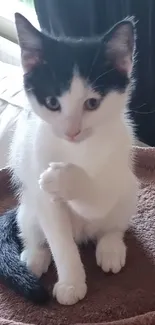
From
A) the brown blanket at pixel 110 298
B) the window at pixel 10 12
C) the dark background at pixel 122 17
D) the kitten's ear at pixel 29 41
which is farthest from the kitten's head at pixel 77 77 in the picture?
the window at pixel 10 12

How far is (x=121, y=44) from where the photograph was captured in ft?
3.62

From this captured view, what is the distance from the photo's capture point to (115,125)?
1.18m

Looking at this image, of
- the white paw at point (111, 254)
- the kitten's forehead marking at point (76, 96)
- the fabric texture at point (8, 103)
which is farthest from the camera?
the fabric texture at point (8, 103)

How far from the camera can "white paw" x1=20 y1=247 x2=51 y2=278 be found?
128cm

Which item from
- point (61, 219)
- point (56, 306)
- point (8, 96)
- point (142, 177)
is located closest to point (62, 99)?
point (61, 219)

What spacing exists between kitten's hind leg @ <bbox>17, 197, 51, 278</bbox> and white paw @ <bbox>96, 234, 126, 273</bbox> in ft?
0.39

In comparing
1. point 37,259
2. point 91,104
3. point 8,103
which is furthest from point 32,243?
point 8,103

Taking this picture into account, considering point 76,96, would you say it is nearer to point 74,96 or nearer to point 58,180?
point 74,96

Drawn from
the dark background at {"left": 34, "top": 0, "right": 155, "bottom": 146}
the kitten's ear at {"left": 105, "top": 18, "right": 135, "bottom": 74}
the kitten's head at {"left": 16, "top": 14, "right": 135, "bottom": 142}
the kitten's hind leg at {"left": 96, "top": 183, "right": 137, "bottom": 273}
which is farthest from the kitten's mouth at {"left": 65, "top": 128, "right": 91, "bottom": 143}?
the dark background at {"left": 34, "top": 0, "right": 155, "bottom": 146}

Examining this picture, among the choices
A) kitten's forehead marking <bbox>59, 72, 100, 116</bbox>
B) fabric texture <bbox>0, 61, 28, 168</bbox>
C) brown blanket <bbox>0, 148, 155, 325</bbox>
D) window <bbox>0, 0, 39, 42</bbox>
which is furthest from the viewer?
window <bbox>0, 0, 39, 42</bbox>

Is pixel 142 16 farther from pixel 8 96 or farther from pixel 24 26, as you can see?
pixel 24 26

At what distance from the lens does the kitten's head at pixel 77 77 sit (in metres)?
1.05

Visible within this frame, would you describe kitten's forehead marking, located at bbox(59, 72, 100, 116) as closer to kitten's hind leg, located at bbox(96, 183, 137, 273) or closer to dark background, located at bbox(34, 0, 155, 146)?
kitten's hind leg, located at bbox(96, 183, 137, 273)

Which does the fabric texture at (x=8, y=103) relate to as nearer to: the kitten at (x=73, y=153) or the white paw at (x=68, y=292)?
the kitten at (x=73, y=153)
